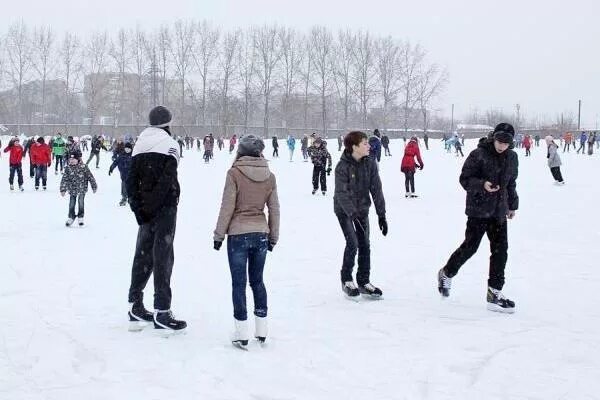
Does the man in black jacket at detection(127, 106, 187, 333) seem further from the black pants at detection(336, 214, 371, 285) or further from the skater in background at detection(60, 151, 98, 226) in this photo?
the skater in background at detection(60, 151, 98, 226)

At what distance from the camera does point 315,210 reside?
42.8ft

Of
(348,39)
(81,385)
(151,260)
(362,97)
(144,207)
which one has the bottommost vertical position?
(81,385)

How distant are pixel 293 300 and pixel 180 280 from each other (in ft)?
4.67

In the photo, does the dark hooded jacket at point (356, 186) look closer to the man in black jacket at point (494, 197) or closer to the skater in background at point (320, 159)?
the man in black jacket at point (494, 197)

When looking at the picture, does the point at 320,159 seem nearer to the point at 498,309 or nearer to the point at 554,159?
the point at 554,159

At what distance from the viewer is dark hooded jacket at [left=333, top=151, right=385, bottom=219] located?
562cm

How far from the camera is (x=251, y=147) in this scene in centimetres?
427

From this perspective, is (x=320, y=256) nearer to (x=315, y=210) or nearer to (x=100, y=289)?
(x=100, y=289)

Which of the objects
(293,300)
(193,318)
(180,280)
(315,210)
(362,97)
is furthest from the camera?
(362,97)

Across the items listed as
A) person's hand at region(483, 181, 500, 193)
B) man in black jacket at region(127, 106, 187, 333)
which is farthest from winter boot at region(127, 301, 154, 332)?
person's hand at region(483, 181, 500, 193)

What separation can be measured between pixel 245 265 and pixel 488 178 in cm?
228

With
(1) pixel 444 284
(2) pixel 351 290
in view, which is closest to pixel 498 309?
(1) pixel 444 284

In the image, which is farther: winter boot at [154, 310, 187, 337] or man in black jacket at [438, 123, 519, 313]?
man in black jacket at [438, 123, 519, 313]

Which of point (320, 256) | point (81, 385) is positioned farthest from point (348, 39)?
point (81, 385)
